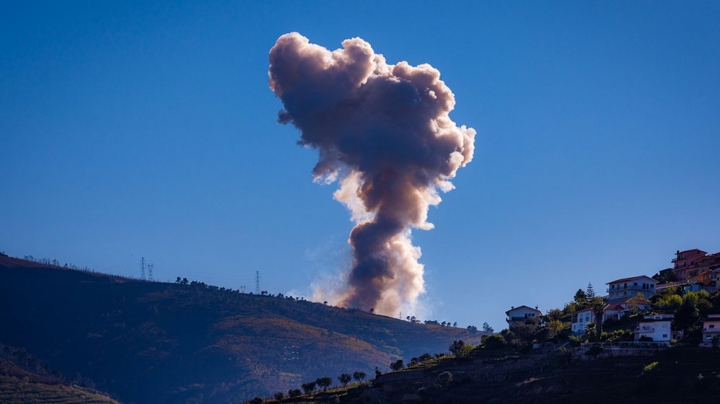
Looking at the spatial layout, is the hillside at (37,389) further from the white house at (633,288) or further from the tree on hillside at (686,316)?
the tree on hillside at (686,316)

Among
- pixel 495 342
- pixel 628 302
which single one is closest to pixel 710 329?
pixel 628 302

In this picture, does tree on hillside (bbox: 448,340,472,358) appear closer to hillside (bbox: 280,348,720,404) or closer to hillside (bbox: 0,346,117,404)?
hillside (bbox: 280,348,720,404)

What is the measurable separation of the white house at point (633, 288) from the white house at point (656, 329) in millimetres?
25973

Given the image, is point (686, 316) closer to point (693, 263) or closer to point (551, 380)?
point (551, 380)

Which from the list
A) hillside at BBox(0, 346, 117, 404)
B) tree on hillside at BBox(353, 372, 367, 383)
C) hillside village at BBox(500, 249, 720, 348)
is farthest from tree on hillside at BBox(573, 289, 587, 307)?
hillside at BBox(0, 346, 117, 404)

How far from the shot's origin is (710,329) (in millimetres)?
87750

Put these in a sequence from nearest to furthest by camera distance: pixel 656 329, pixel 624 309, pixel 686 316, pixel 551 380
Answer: pixel 551 380 → pixel 656 329 → pixel 686 316 → pixel 624 309

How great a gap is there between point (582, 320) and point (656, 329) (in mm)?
17873

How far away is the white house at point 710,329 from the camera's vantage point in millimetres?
86312

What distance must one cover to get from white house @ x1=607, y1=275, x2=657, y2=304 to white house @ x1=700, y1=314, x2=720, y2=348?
29398 millimetres

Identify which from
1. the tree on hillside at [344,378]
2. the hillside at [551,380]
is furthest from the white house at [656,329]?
the tree on hillside at [344,378]

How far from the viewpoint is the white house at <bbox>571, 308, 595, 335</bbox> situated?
10600cm

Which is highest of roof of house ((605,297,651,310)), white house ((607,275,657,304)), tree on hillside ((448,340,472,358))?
white house ((607,275,657,304))

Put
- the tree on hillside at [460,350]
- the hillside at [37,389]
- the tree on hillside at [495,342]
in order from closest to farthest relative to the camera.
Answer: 1. the tree on hillside at [495,342]
2. the tree on hillside at [460,350]
3. the hillside at [37,389]
